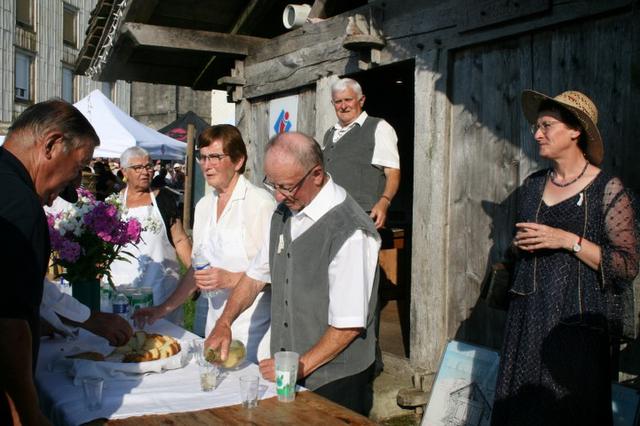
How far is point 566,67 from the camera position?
13.2 feet

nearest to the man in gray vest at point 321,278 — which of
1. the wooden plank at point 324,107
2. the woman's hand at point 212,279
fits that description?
the woman's hand at point 212,279

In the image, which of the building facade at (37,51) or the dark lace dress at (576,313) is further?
the building facade at (37,51)

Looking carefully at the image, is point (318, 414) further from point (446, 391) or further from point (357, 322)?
point (446, 391)

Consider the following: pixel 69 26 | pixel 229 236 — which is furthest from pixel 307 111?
pixel 69 26

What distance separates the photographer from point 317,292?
2.92m

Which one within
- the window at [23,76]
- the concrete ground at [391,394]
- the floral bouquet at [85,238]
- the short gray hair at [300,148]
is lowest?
the concrete ground at [391,394]

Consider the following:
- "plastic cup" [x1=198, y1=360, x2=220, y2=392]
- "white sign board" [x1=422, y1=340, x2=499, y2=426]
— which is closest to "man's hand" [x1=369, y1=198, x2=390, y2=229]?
"white sign board" [x1=422, y1=340, x2=499, y2=426]

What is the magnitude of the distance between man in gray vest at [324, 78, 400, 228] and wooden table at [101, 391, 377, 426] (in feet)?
9.01

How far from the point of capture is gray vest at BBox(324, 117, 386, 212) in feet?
16.6

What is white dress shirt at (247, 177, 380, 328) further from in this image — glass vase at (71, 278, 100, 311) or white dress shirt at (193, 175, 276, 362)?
glass vase at (71, 278, 100, 311)

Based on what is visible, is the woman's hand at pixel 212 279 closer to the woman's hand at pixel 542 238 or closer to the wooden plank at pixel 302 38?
the woman's hand at pixel 542 238

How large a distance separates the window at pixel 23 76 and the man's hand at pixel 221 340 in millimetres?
24356

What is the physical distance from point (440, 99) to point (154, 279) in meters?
2.39

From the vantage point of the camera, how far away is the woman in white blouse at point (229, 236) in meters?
3.62
